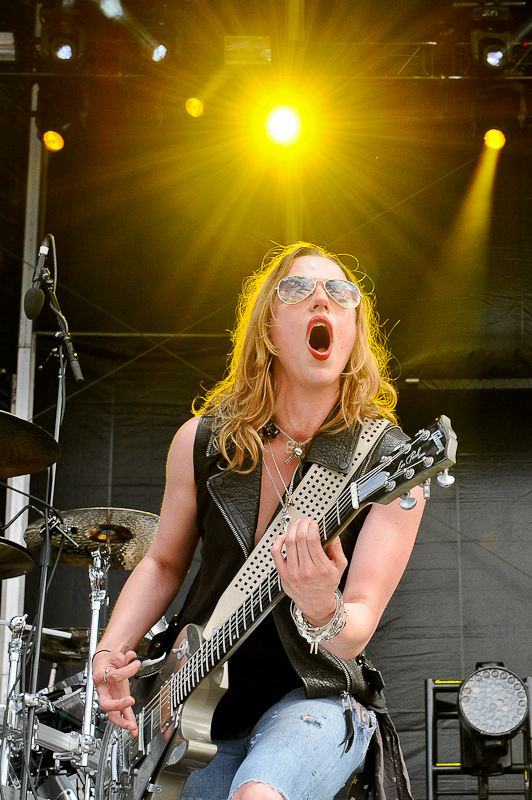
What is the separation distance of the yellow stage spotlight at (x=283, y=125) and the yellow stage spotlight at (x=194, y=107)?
0.55 metres

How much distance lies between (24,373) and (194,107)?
91.5 inches

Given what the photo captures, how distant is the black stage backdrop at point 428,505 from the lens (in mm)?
5309

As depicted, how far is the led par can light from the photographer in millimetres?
3637

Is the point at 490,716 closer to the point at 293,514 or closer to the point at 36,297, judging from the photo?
the point at 293,514

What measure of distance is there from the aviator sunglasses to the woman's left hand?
2.99 ft

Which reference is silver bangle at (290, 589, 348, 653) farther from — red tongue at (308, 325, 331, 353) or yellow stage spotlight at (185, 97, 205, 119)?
yellow stage spotlight at (185, 97, 205, 119)

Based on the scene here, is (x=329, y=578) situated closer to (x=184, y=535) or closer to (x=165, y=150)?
(x=184, y=535)

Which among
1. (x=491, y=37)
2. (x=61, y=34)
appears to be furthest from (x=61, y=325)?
(x=491, y=37)

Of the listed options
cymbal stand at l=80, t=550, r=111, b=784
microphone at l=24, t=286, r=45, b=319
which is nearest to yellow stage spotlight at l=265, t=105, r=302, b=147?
microphone at l=24, t=286, r=45, b=319

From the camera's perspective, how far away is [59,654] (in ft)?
14.0

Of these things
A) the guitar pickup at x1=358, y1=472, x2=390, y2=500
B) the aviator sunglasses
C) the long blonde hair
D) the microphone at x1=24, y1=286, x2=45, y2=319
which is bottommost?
the guitar pickup at x1=358, y1=472, x2=390, y2=500

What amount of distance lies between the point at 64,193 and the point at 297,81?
189cm

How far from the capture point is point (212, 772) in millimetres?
2102

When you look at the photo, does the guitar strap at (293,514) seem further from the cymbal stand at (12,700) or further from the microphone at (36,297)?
the cymbal stand at (12,700)
